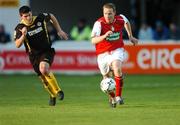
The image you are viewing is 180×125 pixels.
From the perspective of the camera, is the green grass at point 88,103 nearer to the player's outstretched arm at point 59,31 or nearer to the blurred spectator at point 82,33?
the player's outstretched arm at point 59,31

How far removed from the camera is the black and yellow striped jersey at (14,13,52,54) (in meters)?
16.9

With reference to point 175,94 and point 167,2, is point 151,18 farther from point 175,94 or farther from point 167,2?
point 175,94

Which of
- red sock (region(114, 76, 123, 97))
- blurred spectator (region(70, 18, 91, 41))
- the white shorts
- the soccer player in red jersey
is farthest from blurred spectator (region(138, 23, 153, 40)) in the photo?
red sock (region(114, 76, 123, 97))

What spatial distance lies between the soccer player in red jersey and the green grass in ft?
1.87

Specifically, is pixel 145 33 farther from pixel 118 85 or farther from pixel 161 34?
pixel 118 85

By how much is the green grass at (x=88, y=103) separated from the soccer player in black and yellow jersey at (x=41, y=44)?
1.53 feet

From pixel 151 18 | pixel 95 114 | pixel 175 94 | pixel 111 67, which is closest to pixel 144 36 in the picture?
pixel 151 18

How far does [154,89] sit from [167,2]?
17.3m

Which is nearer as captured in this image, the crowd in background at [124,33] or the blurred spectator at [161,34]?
→ the crowd in background at [124,33]

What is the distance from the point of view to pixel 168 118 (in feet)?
45.4

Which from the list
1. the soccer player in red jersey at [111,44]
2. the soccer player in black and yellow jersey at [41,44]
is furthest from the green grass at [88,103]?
the soccer player in red jersey at [111,44]

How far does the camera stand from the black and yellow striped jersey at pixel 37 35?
16.9m

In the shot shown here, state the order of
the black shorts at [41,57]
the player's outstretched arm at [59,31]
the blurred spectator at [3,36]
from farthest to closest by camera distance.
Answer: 1. the blurred spectator at [3,36]
2. the black shorts at [41,57]
3. the player's outstretched arm at [59,31]

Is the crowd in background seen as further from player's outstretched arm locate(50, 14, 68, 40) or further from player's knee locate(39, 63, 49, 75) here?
player's knee locate(39, 63, 49, 75)
